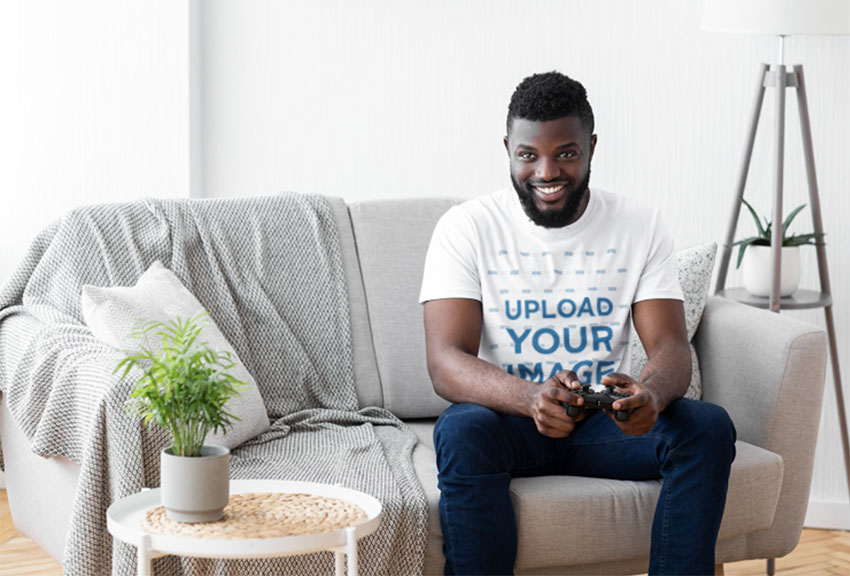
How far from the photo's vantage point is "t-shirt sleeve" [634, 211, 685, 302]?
7.04ft

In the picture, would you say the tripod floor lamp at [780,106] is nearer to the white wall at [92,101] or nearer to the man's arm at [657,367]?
the man's arm at [657,367]

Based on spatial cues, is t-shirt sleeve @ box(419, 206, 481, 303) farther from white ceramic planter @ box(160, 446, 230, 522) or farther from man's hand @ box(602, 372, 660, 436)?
white ceramic planter @ box(160, 446, 230, 522)

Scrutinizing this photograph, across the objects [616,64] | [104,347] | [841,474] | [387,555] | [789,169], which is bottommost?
[841,474]

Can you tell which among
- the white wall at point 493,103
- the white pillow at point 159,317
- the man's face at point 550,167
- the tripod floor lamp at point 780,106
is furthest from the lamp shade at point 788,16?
the white pillow at point 159,317

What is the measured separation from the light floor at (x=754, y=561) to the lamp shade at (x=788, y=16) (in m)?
1.33

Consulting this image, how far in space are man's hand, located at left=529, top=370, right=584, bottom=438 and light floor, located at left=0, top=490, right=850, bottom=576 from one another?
1157 mm

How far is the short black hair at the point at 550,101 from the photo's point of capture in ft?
6.93

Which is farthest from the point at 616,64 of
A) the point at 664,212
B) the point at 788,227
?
the point at 788,227

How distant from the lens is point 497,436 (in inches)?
74.5

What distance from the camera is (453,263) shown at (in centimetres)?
214

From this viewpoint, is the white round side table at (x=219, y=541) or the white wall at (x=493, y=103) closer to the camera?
the white round side table at (x=219, y=541)

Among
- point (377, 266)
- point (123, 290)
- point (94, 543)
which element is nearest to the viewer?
point (94, 543)

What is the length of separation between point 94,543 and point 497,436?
69 cm

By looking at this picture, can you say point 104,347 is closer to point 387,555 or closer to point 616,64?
point 387,555
